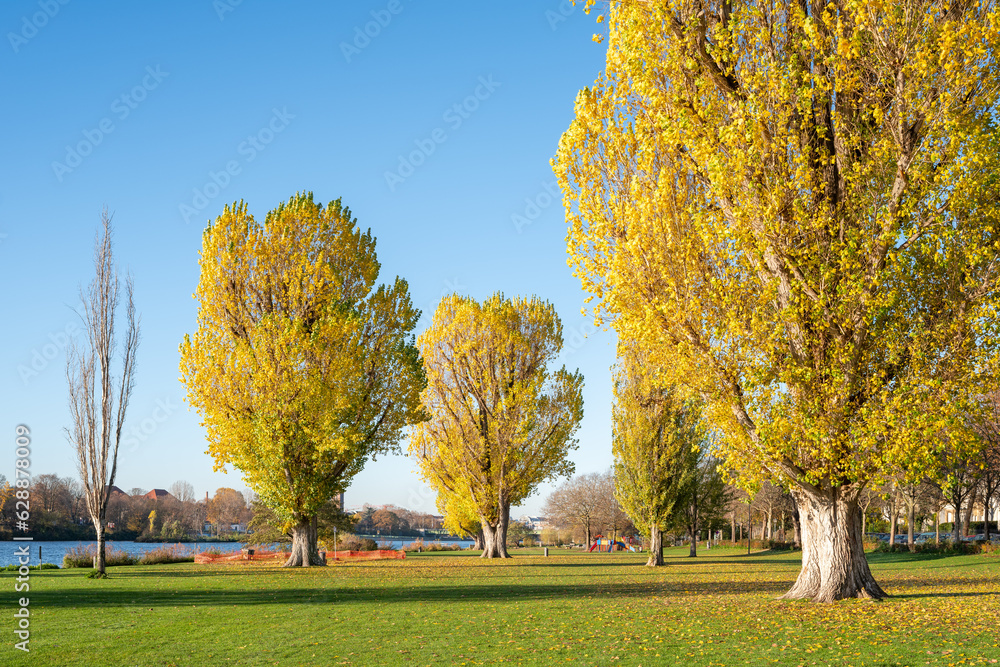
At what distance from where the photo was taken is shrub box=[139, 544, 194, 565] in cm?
3031

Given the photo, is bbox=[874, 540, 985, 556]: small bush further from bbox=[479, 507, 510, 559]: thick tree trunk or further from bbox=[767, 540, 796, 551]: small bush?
bbox=[479, 507, 510, 559]: thick tree trunk

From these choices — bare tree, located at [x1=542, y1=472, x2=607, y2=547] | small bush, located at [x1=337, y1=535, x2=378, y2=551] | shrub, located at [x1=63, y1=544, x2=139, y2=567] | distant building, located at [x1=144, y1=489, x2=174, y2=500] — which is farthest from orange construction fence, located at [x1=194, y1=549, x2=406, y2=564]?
distant building, located at [x1=144, y1=489, x2=174, y2=500]

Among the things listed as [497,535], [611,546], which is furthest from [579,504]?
[497,535]

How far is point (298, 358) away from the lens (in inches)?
1021

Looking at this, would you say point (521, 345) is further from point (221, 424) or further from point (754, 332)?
point (754, 332)

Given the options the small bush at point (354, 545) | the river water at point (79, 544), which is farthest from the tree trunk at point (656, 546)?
the river water at point (79, 544)

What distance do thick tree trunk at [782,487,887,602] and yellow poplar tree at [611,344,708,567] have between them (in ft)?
54.1

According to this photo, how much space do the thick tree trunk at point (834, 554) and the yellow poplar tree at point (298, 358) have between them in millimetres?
16229

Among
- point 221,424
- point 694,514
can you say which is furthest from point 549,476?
point 221,424

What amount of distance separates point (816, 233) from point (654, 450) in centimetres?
1942

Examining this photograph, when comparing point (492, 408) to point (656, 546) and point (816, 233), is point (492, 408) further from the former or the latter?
point (816, 233)

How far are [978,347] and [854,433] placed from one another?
9.46 ft

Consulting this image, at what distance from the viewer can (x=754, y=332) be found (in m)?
13.6

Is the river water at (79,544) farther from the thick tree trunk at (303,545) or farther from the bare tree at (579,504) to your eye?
the bare tree at (579,504)
